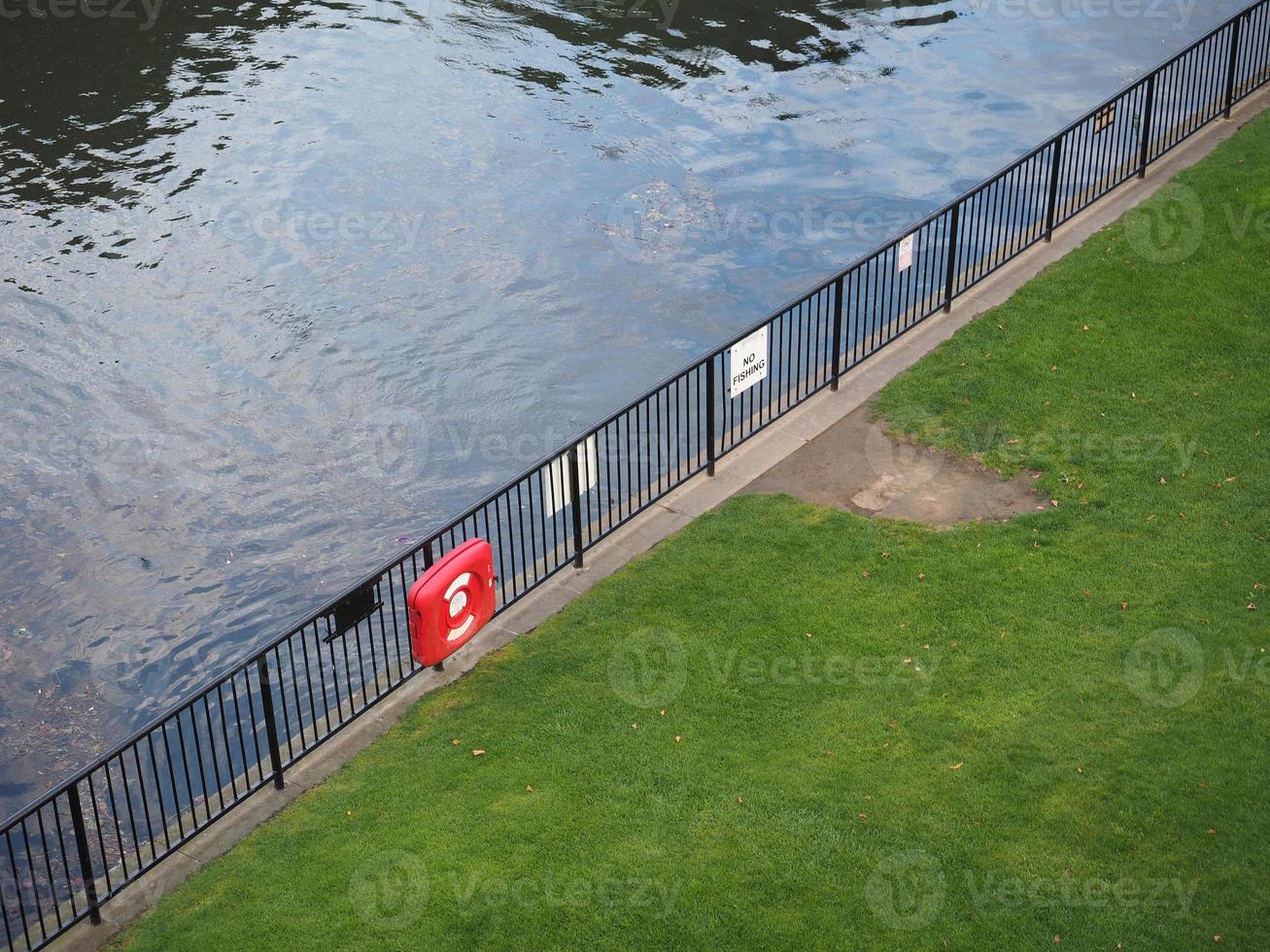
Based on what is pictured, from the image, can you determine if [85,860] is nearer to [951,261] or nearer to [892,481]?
[892,481]

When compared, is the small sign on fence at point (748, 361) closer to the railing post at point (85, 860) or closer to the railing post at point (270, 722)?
the railing post at point (270, 722)

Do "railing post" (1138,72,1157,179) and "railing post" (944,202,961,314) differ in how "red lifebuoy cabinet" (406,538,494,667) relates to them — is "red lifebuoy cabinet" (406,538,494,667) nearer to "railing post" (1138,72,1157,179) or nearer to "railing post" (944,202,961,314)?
"railing post" (944,202,961,314)

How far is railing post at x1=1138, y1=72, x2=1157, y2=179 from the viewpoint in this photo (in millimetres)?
17859

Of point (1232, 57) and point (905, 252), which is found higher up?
point (1232, 57)

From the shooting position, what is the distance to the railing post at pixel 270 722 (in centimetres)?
1045

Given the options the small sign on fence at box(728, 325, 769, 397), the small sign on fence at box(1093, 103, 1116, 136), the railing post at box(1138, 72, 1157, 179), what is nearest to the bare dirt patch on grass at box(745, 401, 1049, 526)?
the small sign on fence at box(728, 325, 769, 397)

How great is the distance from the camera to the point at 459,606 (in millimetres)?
11469

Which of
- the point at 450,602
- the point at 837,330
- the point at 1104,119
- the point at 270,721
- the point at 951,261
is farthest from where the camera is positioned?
the point at 1104,119

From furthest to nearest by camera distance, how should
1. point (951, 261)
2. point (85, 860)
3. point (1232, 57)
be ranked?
point (1232, 57) < point (951, 261) < point (85, 860)

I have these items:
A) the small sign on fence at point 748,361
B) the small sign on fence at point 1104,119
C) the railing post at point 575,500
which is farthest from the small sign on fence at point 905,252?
the railing post at point 575,500

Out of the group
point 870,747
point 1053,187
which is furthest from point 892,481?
point 1053,187

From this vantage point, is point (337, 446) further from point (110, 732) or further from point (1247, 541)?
point (1247, 541)

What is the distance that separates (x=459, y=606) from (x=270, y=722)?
5.82 ft

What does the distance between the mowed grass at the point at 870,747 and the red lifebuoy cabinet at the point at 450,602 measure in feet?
1.49
